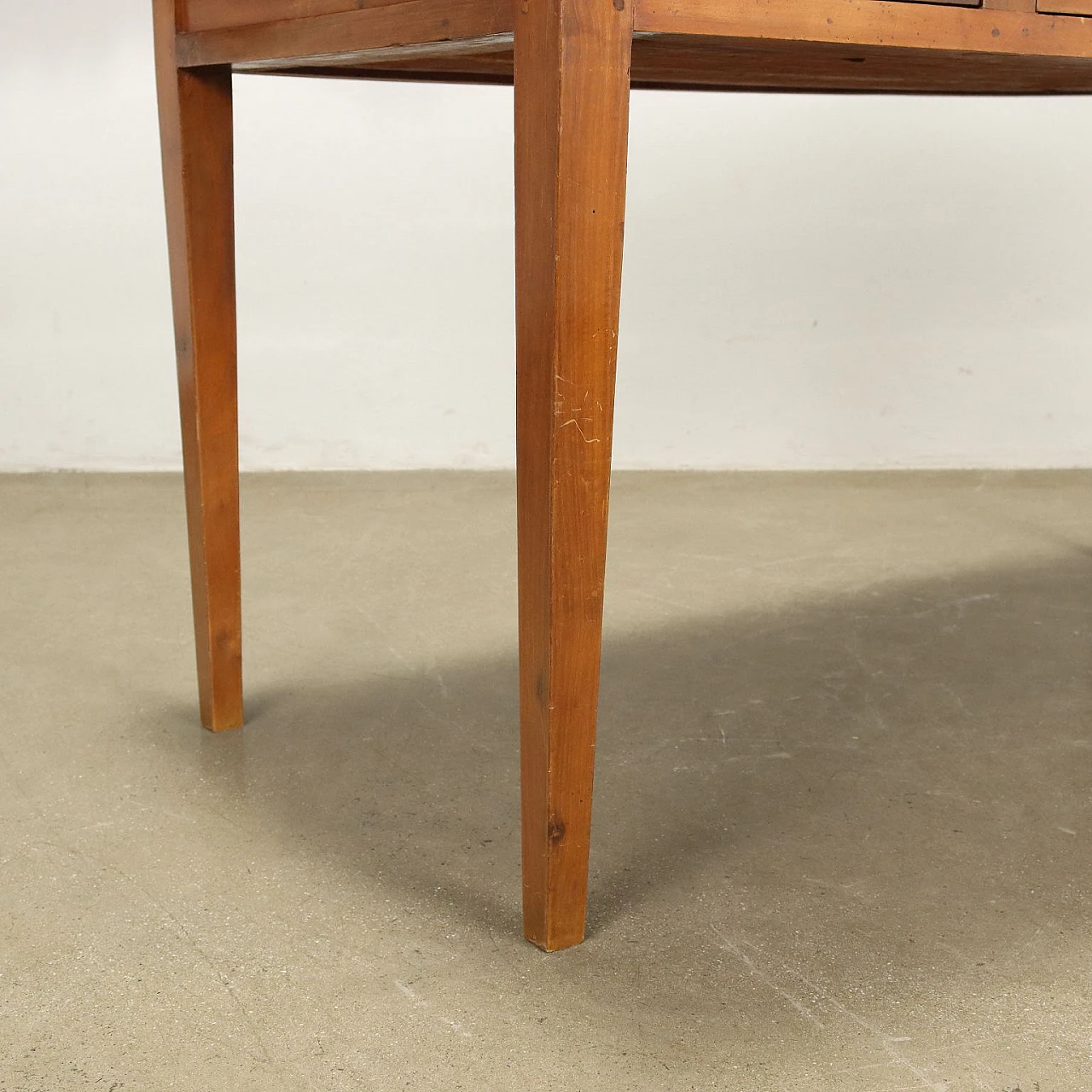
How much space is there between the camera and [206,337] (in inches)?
57.8

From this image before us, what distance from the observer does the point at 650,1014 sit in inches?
40.2

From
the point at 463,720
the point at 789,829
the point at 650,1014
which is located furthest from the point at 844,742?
the point at 650,1014

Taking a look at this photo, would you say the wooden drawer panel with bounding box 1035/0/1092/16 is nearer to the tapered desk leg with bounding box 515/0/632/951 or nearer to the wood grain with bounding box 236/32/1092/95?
the wood grain with bounding box 236/32/1092/95

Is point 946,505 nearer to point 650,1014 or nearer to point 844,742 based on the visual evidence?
point 844,742

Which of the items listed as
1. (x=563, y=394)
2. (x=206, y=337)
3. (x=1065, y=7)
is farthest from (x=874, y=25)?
(x=206, y=337)

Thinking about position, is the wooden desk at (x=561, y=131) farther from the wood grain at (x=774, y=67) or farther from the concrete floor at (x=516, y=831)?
the concrete floor at (x=516, y=831)

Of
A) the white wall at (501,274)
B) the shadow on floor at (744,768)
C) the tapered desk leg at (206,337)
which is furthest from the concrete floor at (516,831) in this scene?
the white wall at (501,274)

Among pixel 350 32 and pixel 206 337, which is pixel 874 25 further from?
pixel 206 337

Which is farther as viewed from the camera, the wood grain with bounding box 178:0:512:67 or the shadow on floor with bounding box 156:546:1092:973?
the shadow on floor with bounding box 156:546:1092:973

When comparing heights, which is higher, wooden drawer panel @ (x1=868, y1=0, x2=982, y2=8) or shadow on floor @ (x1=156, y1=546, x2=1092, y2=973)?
wooden drawer panel @ (x1=868, y1=0, x2=982, y2=8)

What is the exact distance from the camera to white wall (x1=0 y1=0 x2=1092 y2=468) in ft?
9.43

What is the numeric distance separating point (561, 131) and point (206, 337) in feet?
2.13

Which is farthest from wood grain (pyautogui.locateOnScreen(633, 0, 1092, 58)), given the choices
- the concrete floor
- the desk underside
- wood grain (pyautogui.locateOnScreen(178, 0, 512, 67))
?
the concrete floor

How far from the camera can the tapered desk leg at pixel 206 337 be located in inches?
55.5
